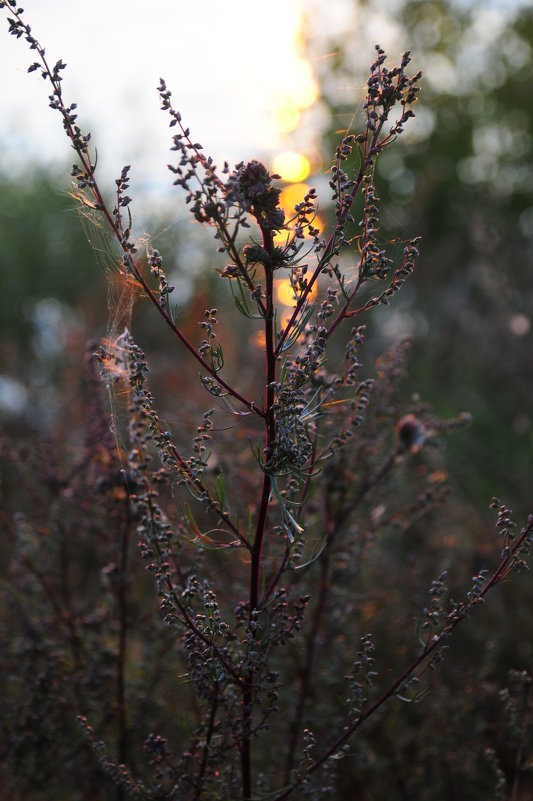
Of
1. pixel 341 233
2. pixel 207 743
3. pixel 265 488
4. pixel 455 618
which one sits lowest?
pixel 207 743

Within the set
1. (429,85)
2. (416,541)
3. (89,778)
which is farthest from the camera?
(429,85)

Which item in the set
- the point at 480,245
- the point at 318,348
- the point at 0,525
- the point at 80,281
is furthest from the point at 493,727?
the point at 80,281

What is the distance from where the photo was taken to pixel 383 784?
2.53 m

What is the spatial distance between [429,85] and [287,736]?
14.9m

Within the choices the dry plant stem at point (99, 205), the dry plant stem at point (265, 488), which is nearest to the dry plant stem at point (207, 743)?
the dry plant stem at point (265, 488)

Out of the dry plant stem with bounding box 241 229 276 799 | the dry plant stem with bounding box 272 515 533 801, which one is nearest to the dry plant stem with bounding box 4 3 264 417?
the dry plant stem with bounding box 241 229 276 799

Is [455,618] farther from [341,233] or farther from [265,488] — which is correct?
→ [341,233]

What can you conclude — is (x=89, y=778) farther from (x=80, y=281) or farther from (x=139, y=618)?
(x=80, y=281)

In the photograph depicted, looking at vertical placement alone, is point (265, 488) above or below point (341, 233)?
below

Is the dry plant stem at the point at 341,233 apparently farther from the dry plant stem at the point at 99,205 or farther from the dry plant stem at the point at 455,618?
the dry plant stem at the point at 455,618

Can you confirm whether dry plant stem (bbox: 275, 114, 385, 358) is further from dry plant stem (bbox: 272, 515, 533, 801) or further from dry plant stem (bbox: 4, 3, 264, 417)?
dry plant stem (bbox: 272, 515, 533, 801)

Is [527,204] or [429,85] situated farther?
[429,85]

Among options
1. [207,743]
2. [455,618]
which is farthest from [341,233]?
[207,743]

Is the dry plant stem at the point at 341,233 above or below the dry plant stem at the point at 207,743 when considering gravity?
above
